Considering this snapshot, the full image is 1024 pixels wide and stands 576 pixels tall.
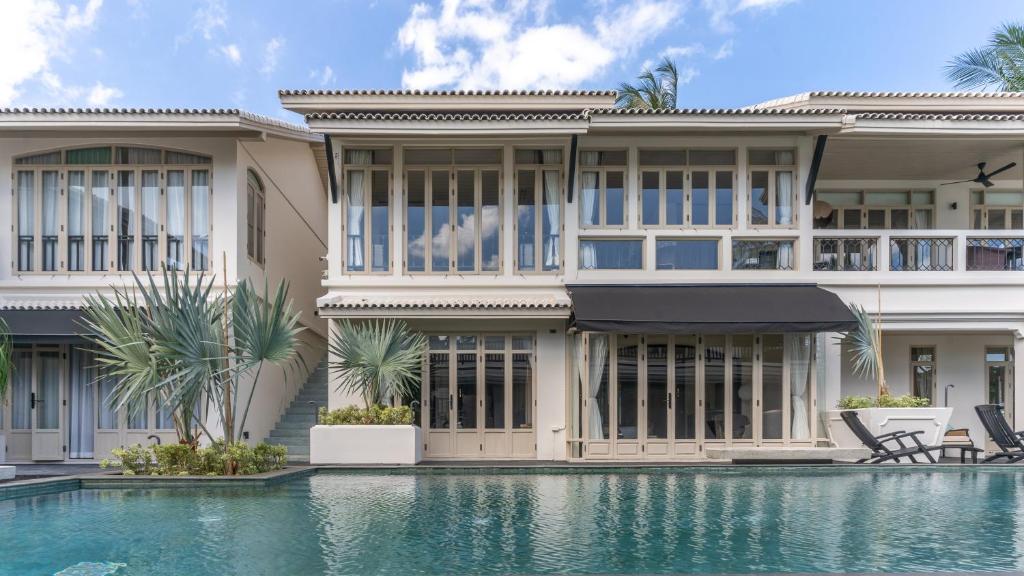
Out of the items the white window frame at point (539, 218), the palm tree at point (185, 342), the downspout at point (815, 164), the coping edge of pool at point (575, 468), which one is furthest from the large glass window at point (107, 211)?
the downspout at point (815, 164)

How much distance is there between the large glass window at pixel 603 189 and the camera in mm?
16891

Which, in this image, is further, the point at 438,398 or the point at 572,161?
the point at 438,398

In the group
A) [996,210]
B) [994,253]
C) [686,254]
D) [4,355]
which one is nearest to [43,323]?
[4,355]

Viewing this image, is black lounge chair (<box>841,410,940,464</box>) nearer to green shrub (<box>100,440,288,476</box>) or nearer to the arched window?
green shrub (<box>100,440,288,476</box>)

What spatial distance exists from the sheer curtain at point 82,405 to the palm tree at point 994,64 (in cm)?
2768

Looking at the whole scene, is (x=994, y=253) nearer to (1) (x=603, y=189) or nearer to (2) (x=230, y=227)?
(1) (x=603, y=189)

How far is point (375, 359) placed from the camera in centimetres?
1509

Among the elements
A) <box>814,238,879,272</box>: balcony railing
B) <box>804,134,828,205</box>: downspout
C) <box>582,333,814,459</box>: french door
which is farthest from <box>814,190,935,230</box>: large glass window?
<box>582,333,814,459</box>: french door

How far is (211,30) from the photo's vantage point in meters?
53.9

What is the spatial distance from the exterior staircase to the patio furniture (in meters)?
12.5

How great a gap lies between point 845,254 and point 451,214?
8188 mm

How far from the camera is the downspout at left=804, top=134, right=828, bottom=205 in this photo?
16297mm

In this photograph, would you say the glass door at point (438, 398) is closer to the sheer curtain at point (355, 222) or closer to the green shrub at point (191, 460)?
the sheer curtain at point (355, 222)

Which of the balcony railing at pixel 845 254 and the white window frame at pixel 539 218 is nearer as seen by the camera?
the white window frame at pixel 539 218
